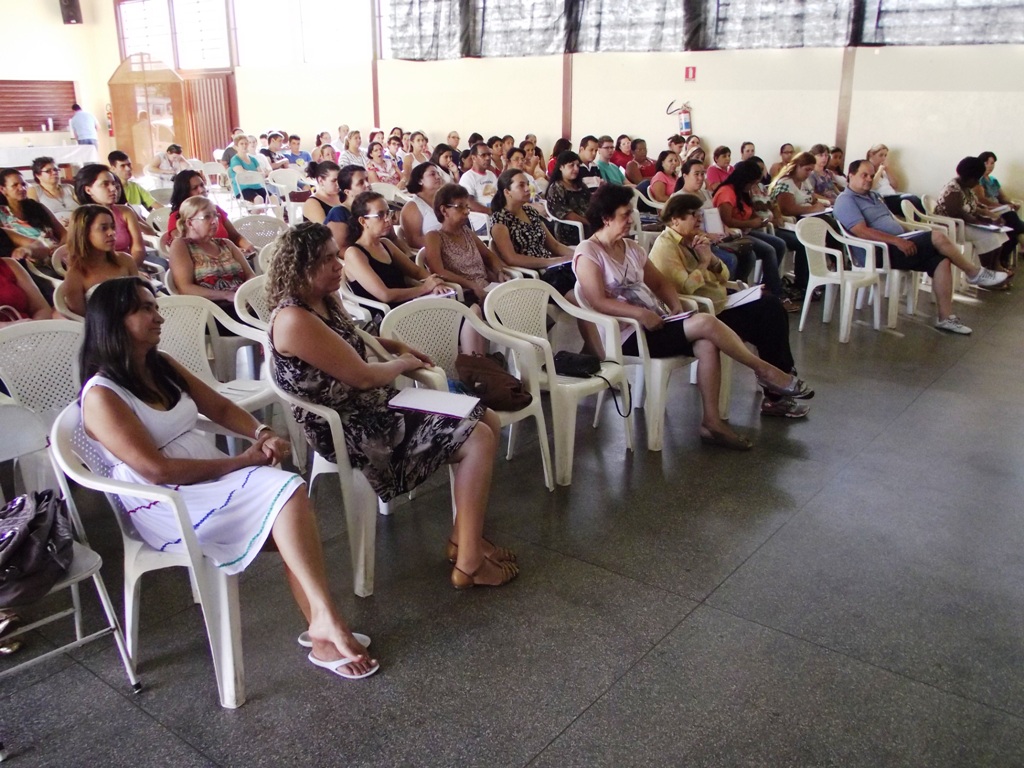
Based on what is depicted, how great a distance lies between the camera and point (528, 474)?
332 centimetres

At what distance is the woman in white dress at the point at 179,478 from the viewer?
202 cm

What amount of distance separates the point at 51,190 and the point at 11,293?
296 centimetres

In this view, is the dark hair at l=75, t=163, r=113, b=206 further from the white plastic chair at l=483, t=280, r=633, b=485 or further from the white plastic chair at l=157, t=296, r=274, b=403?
the white plastic chair at l=483, t=280, r=633, b=485

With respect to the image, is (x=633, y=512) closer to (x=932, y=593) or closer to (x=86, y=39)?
(x=932, y=593)

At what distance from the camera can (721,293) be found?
13.6 feet

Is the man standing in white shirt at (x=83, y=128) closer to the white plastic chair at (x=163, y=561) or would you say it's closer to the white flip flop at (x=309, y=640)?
the white plastic chair at (x=163, y=561)

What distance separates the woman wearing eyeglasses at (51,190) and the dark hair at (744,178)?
4568mm

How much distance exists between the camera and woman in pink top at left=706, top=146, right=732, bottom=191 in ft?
25.8

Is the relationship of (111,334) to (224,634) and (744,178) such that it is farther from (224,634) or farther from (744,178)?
(744,178)

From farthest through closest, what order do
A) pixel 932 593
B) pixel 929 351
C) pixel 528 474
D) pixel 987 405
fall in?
pixel 929 351, pixel 987 405, pixel 528 474, pixel 932 593

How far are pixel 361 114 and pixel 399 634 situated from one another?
11853 millimetres

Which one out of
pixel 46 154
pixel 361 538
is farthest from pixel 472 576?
pixel 46 154

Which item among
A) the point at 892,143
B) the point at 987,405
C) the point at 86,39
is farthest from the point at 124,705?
the point at 86,39

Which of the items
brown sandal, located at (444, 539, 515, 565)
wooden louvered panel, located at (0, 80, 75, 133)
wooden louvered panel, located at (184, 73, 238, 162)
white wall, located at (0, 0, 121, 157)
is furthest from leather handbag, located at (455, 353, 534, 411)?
wooden louvered panel, located at (0, 80, 75, 133)
